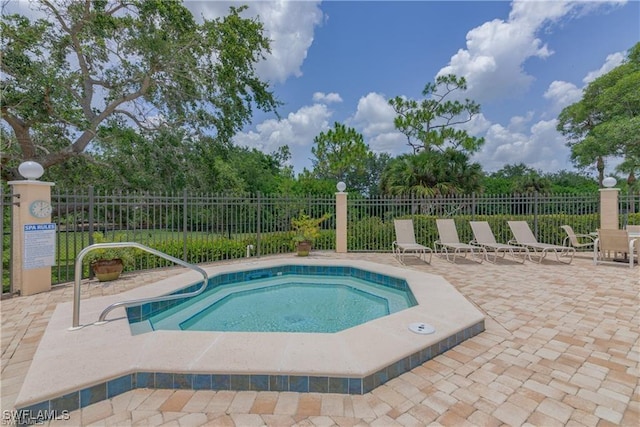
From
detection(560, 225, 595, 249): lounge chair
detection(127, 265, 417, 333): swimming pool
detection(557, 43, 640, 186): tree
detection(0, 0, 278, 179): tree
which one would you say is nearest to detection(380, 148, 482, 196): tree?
detection(560, 225, 595, 249): lounge chair

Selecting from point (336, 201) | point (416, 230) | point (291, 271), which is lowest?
point (291, 271)

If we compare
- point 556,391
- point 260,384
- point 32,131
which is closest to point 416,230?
point 556,391

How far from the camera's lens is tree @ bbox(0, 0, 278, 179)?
8.19 m

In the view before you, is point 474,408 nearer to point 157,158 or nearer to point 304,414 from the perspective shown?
point 304,414

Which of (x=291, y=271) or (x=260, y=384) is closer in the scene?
(x=260, y=384)

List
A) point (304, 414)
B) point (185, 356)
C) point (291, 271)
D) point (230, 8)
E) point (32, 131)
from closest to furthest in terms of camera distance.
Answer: point (304, 414) → point (185, 356) → point (291, 271) → point (32, 131) → point (230, 8)

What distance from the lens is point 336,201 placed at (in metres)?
10.5

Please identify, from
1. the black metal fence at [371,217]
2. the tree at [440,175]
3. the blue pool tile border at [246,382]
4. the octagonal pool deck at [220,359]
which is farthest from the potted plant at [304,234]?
the blue pool tile border at [246,382]

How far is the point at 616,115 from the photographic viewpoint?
55.5 feet

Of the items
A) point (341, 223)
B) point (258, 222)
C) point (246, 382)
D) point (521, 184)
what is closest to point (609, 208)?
point (341, 223)

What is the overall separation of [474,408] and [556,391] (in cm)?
82

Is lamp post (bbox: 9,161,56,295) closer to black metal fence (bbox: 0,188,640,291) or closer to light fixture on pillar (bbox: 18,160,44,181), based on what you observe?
light fixture on pillar (bbox: 18,160,44,181)

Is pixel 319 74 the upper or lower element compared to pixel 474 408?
upper

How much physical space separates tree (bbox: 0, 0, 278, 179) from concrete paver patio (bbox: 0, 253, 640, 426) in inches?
286
